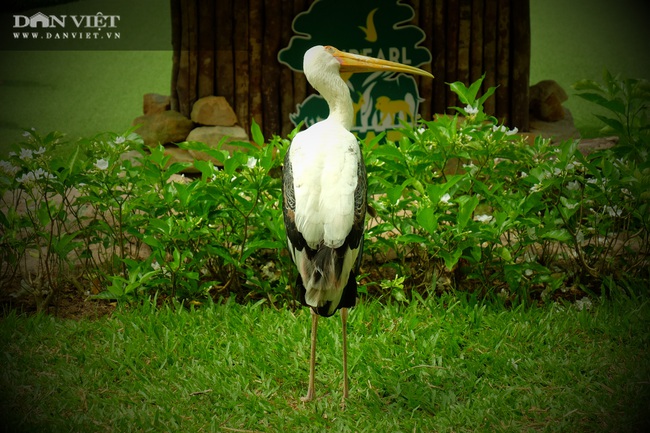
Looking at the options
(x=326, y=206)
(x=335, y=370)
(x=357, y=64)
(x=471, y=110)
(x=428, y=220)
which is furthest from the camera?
(x=471, y=110)

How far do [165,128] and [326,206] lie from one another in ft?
14.1

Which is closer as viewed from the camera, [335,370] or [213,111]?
[335,370]

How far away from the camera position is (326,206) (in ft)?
9.15

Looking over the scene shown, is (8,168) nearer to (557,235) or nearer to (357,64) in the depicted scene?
(357,64)

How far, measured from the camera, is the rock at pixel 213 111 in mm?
6738

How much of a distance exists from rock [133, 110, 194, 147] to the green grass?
3067 millimetres

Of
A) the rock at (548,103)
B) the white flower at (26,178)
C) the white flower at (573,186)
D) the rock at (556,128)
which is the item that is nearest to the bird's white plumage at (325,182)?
the white flower at (573,186)

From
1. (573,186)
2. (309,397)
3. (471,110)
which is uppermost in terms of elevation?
(471,110)

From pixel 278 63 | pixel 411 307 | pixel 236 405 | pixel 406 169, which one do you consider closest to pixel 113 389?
pixel 236 405

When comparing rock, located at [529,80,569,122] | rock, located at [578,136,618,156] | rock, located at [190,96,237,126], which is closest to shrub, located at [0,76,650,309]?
rock, located at [578,136,618,156]

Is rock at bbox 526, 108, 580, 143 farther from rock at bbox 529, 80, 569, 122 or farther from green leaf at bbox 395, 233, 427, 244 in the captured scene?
green leaf at bbox 395, 233, 427, 244

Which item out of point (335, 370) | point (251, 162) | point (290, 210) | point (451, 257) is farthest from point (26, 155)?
point (451, 257)

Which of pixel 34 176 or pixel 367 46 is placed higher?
pixel 367 46

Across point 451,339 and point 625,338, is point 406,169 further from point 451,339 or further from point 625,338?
point 625,338
